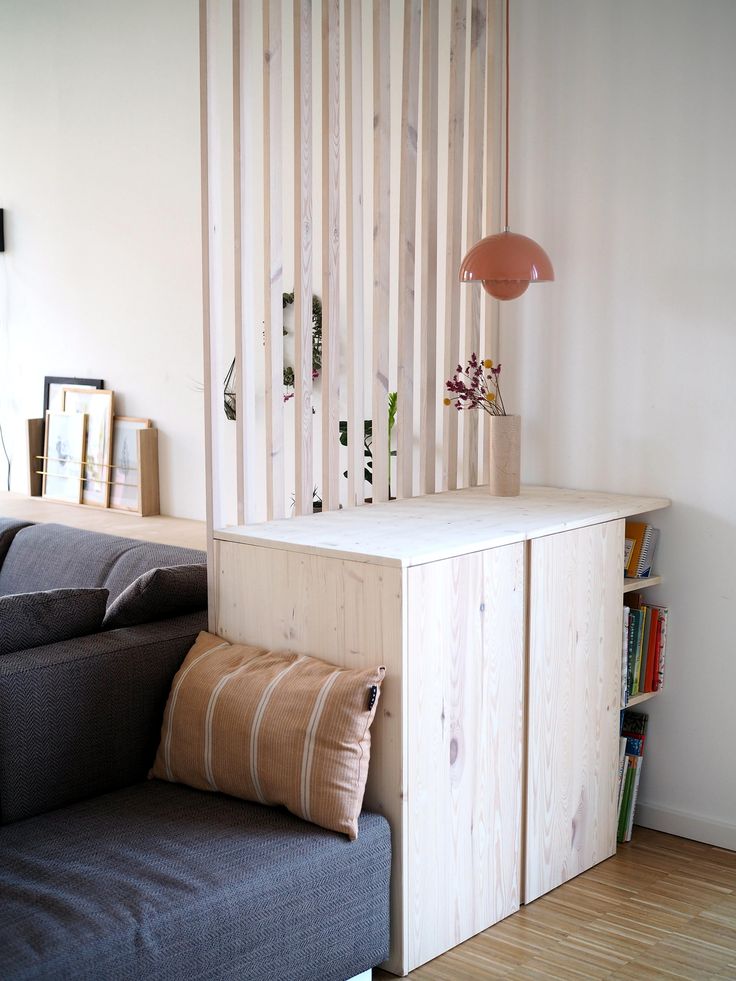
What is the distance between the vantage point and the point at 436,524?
2.57 meters

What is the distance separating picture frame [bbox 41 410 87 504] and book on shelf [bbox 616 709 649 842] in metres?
2.97

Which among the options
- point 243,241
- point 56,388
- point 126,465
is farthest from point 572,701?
point 56,388

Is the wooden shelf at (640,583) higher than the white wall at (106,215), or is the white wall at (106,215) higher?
the white wall at (106,215)

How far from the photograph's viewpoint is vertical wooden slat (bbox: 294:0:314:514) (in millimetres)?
2604

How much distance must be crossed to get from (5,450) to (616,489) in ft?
11.8

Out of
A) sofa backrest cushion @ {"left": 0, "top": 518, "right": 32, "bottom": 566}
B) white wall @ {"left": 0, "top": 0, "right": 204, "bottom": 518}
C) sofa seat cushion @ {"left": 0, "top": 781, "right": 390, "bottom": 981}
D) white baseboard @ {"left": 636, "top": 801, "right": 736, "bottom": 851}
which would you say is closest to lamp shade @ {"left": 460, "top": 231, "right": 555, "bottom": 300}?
sofa seat cushion @ {"left": 0, "top": 781, "right": 390, "bottom": 981}

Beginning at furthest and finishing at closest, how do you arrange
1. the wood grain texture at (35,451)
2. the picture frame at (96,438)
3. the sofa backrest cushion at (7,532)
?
the wood grain texture at (35,451), the picture frame at (96,438), the sofa backrest cushion at (7,532)

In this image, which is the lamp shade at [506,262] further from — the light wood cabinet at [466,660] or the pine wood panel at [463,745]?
the pine wood panel at [463,745]

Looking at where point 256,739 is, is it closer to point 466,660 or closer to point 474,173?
point 466,660

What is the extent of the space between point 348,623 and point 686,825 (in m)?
1.33

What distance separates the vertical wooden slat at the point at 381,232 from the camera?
2.83 metres

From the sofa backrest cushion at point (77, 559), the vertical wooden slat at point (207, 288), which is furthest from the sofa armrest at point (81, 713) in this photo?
the sofa backrest cushion at point (77, 559)

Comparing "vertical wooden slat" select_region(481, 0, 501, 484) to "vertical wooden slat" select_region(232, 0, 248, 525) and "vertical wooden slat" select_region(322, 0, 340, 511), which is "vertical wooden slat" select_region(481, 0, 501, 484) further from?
"vertical wooden slat" select_region(232, 0, 248, 525)

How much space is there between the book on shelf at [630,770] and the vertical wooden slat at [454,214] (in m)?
0.87
